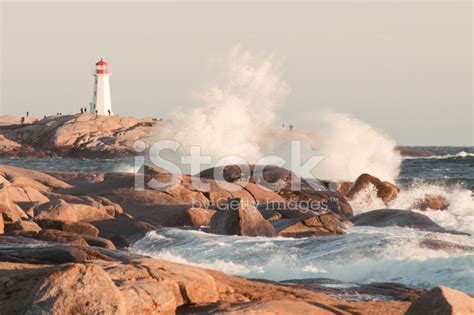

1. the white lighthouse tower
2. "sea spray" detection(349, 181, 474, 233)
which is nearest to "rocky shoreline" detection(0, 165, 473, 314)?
"sea spray" detection(349, 181, 474, 233)

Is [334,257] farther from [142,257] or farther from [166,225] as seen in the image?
[166,225]

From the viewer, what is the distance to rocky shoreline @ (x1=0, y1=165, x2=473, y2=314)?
6.45 metres

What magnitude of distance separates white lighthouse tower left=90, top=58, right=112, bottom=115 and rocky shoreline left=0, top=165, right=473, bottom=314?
45.9 m

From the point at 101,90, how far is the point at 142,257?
63.3m

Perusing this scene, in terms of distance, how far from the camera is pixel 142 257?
32.4 ft

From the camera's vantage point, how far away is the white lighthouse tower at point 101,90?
71.3m

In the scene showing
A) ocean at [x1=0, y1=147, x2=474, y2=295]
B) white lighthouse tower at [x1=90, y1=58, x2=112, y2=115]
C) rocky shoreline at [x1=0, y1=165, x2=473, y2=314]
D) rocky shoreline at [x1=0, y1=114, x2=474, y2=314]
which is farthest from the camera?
white lighthouse tower at [x1=90, y1=58, x2=112, y2=115]

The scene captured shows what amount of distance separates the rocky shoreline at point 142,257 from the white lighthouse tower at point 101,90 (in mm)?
45907

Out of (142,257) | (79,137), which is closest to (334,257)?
(142,257)

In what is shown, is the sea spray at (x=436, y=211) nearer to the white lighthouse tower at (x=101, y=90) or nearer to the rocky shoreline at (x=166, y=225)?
the rocky shoreline at (x=166, y=225)

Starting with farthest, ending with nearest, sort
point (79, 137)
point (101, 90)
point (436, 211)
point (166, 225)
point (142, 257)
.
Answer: point (101, 90) < point (79, 137) < point (436, 211) < point (166, 225) < point (142, 257)

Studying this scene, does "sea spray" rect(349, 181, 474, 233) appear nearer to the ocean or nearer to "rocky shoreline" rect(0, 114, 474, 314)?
"rocky shoreline" rect(0, 114, 474, 314)

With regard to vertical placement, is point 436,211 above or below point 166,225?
below

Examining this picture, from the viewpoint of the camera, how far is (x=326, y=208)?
22656 millimetres
